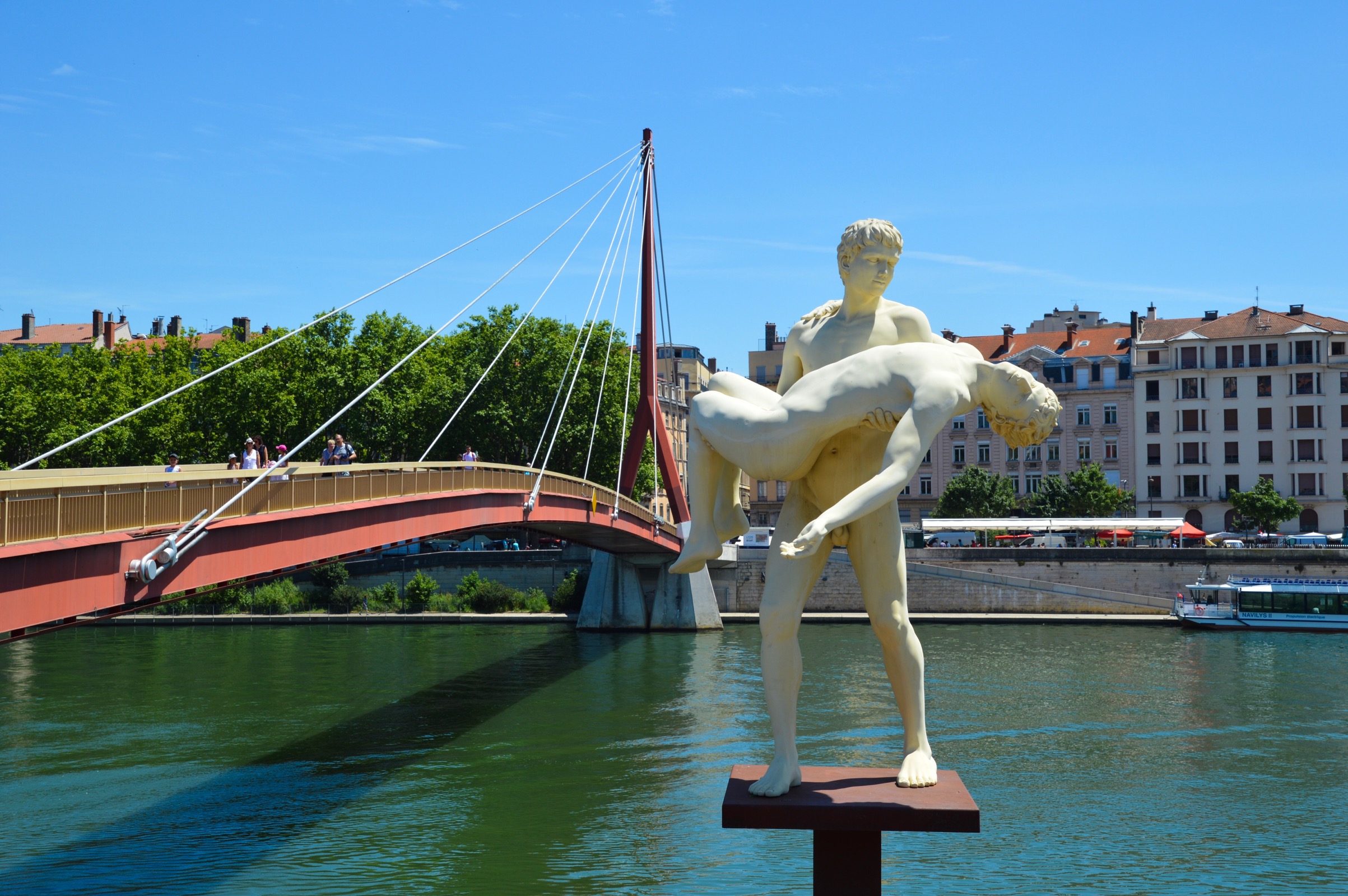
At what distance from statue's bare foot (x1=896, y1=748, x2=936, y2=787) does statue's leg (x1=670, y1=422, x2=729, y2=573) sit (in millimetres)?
1558

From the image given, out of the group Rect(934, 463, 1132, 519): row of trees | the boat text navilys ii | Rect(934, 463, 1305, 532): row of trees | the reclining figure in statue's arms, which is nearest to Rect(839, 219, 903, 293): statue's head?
the reclining figure in statue's arms

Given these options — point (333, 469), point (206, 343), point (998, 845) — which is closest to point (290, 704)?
point (333, 469)

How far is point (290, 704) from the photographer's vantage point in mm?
26953

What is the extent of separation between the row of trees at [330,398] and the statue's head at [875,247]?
42762 millimetres

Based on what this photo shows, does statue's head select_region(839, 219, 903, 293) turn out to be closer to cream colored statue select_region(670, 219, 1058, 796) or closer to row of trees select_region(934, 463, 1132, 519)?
cream colored statue select_region(670, 219, 1058, 796)

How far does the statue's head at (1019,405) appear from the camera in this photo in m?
7.17

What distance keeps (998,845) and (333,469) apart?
36.1 feet

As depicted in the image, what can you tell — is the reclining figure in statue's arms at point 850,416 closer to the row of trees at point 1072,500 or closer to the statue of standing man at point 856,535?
the statue of standing man at point 856,535

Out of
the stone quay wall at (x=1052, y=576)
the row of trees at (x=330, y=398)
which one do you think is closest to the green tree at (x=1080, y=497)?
the stone quay wall at (x=1052, y=576)

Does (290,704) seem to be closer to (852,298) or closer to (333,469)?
(333,469)

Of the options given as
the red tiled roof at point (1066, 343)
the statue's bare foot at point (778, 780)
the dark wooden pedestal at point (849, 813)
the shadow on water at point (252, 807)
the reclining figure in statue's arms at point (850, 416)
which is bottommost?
the shadow on water at point (252, 807)

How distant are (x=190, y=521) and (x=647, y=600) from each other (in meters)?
29.6

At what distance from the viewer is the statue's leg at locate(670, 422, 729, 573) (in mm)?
7352

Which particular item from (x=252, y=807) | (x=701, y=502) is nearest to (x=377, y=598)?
(x=252, y=807)
